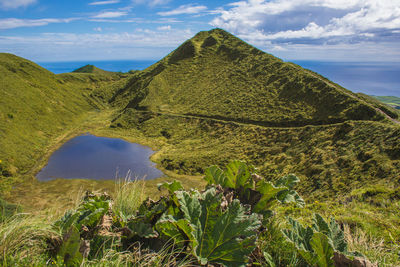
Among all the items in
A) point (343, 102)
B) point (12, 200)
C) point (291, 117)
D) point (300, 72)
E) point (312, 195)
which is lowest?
point (12, 200)

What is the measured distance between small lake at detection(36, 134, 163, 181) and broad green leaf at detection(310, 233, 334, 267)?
31865 mm

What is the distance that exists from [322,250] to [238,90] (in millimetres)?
68078

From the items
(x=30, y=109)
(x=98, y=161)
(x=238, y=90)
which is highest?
(x=238, y=90)

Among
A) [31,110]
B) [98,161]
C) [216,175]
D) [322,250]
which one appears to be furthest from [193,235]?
[31,110]

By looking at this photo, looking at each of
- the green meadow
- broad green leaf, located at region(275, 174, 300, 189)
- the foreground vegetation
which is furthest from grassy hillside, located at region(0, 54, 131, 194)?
broad green leaf, located at region(275, 174, 300, 189)

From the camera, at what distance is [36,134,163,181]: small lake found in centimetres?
3885

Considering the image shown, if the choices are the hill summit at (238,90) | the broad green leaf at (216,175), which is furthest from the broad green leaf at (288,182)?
the hill summit at (238,90)

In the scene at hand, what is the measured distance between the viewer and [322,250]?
9.20 ft

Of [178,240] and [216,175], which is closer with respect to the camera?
[178,240]

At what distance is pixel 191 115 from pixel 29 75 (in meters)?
Answer: 57.3

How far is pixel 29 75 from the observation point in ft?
260

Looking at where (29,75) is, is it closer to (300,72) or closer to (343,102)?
(300,72)

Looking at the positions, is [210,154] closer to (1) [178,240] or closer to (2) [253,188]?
(2) [253,188]

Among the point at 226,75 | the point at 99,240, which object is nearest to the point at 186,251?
the point at 99,240
